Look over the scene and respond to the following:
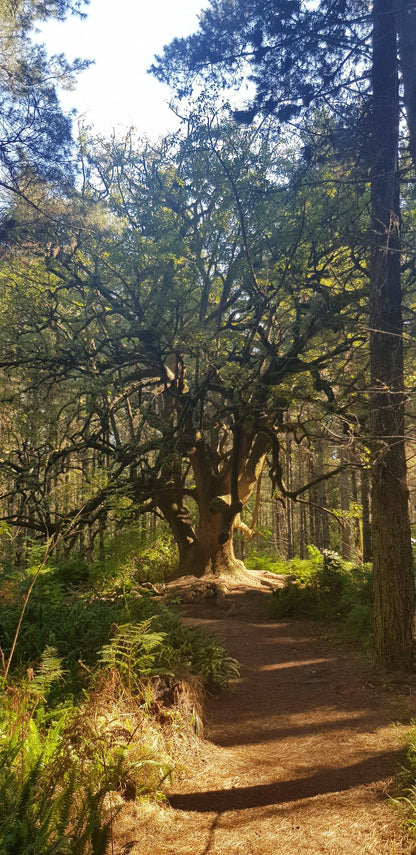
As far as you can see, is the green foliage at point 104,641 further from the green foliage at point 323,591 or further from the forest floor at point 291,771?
the green foliage at point 323,591

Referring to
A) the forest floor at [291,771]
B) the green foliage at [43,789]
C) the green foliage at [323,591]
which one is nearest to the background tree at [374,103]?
the forest floor at [291,771]

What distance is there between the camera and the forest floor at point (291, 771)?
3352 millimetres

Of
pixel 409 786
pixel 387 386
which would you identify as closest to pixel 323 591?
pixel 387 386

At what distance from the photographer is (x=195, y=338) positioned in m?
10.5

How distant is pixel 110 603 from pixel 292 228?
7.96 metres

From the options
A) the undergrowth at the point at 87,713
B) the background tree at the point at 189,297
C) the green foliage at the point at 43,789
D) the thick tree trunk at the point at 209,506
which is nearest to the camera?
the green foliage at the point at 43,789

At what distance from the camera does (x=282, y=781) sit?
4211mm

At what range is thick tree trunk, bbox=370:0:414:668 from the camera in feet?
22.6

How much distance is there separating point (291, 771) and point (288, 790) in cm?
35

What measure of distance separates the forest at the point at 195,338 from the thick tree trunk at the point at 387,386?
3 cm

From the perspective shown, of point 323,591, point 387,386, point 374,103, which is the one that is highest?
point 374,103

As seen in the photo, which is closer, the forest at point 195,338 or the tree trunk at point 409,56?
the forest at point 195,338

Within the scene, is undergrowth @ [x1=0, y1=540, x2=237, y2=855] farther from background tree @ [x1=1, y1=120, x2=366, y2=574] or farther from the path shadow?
background tree @ [x1=1, y1=120, x2=366, y2=574]

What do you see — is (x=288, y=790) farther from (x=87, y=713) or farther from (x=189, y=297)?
(x=189, y=297)
